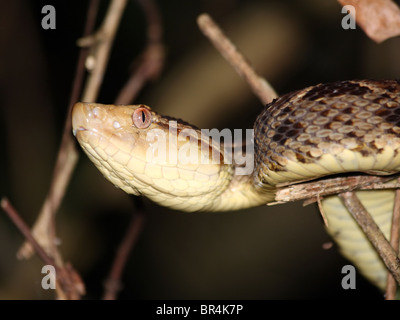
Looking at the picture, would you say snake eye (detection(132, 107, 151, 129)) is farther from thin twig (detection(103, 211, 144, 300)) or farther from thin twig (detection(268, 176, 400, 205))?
thin twig (detection(103, 211, 144, 300))

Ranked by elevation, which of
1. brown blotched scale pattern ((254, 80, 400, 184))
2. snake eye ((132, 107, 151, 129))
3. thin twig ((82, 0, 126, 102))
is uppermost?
thin twig ((82, 0, 126, 102))

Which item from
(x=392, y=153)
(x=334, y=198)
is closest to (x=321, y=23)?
(x=334, y=198)

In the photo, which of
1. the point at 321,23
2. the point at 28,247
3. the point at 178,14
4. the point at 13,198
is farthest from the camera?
the point at 178,14

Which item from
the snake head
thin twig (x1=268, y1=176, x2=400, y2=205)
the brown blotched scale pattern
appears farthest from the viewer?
the snake head

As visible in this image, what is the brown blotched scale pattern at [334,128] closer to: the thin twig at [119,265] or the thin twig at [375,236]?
the thin twig at [375,236]

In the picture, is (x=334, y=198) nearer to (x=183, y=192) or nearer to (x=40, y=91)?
(x=183, y=192)

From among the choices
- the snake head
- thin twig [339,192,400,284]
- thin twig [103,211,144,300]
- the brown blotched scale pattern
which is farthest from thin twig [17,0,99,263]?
thin twig [339,192,400,284]

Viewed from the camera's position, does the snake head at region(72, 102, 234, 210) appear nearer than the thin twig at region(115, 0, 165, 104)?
Yes
